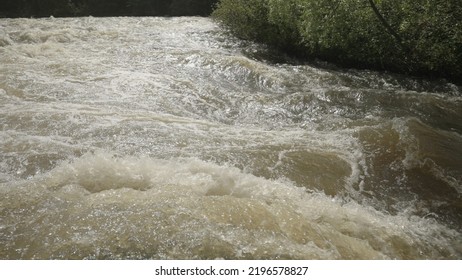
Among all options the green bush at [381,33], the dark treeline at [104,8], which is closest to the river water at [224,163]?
the green bush at [381,33]

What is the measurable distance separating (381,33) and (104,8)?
21943mm

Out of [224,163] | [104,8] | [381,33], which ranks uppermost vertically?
[381,33]

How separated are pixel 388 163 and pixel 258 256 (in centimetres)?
246

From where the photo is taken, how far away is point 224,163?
385 cm

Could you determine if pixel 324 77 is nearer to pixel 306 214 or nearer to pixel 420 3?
pixel 420 3

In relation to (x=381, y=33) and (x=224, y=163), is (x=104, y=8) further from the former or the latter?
(x=224, y=163)

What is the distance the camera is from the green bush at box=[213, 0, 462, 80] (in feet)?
22.5

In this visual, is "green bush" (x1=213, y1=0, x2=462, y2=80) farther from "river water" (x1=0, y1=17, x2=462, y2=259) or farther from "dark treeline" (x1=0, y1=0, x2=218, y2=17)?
"dark treeline" (x1=0, y1=0, x2=218, y2=17)

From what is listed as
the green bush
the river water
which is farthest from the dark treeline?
the river water

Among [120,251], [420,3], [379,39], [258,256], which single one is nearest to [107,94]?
[120,251]

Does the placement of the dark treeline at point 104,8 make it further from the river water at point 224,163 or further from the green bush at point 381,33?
the river water at point 224,163

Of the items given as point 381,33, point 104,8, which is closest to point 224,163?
point 381,33

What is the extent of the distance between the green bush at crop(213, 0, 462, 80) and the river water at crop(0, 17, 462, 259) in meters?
0.49

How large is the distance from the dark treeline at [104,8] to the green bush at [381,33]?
14.1m
